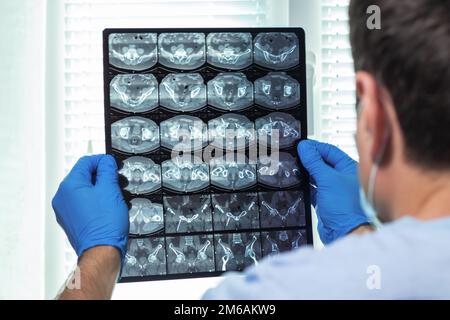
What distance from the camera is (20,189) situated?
1.44 meters

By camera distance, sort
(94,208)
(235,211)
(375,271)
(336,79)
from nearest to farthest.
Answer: (375,271) < (94,208) < (235,211) < (336,79)

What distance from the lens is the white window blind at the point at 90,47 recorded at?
1.49 meters

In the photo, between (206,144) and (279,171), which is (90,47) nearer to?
(206,144)

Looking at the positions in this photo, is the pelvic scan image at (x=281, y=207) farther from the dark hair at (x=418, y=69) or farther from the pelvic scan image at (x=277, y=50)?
the dark hair at (x=418, y=69)

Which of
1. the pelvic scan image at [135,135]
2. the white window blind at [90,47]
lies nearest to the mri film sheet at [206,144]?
the pelvic scan image at [135,135]

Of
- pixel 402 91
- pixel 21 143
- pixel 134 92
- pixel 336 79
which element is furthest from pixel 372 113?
pixel 21 143

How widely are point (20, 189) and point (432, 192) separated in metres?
1.15

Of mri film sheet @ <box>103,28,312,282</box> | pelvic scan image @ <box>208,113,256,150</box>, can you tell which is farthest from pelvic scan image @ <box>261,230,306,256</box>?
pelvic scan image @ <box>208,113,256,150</box>

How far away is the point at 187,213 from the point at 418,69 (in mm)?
767

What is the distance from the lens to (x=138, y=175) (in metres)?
1.24

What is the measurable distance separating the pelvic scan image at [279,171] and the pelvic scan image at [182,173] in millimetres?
142

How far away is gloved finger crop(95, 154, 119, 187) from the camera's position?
1.19m

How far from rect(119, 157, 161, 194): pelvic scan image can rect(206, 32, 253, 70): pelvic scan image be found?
11.3 inches

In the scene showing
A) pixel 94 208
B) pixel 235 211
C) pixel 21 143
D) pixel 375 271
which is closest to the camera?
pixel 375 271
